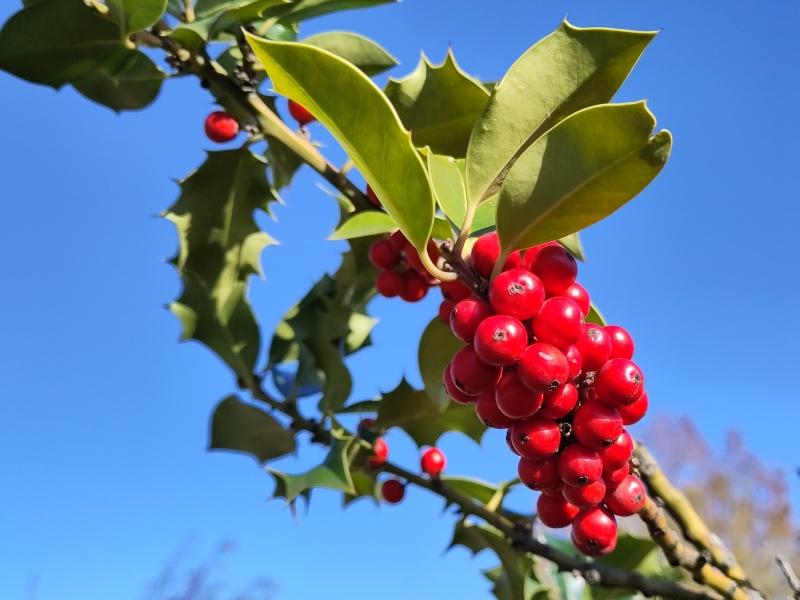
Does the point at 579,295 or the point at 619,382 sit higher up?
the point at 579,295

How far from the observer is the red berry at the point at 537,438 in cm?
99

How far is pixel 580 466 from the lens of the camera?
99 cm

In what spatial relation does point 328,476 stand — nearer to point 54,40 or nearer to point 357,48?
point 357,48

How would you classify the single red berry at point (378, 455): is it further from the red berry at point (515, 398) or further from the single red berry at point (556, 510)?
the red berry at point (515, 398)

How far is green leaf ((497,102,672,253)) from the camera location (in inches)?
34.5

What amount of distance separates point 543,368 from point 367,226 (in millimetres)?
400

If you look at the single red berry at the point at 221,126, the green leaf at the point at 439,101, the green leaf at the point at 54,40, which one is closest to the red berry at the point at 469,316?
the green leaf at the point at 439,101

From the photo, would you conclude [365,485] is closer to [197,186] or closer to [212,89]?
[197,186]

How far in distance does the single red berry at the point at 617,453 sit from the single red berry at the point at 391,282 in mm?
626

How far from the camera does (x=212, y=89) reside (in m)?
1.70

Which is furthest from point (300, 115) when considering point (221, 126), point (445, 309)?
point (445, 309)

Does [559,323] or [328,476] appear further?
[328,476]

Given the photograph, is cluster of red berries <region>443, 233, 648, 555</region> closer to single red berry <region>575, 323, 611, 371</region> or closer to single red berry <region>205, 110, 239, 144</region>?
single red berry <region>575, 323, 611, 371</region>

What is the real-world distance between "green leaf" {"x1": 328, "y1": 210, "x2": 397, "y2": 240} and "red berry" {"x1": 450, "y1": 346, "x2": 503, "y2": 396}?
0.26 metres
